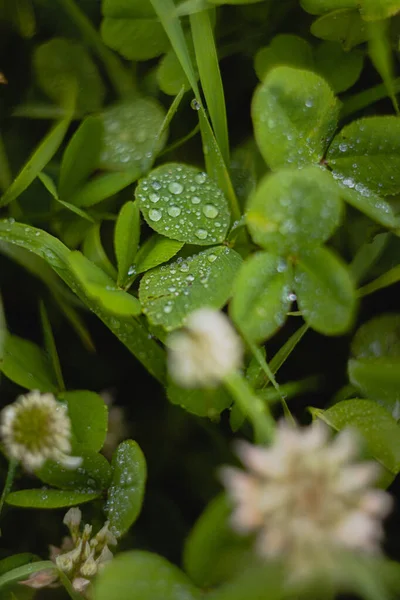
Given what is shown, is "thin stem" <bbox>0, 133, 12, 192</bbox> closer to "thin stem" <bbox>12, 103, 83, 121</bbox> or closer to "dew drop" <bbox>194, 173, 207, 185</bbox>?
"thin stem" <bbox>12, 103, 83, 121</bbox>

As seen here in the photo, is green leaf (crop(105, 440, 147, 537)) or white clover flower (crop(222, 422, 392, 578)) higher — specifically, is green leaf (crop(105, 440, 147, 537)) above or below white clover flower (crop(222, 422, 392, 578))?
below

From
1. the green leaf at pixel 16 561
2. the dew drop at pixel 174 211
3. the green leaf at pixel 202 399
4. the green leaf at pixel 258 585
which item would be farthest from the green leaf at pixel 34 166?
the green leaf at pixel 258 585

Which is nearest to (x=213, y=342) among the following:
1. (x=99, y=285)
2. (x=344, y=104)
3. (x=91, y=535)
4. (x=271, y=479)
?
(x=271, y=479)

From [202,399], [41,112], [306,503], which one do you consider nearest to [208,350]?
[306,503]

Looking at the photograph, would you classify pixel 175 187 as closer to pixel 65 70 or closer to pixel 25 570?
pixel 65 70

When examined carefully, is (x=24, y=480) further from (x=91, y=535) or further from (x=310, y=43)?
(x=310, y=43)

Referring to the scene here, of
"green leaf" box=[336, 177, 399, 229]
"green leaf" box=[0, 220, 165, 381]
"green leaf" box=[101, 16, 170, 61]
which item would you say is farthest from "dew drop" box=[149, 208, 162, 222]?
"green leaf" box=[101, 16, 170, 61]

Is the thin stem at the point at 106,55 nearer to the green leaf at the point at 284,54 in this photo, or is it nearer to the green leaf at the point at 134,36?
the green leaf at the point at 134,36
